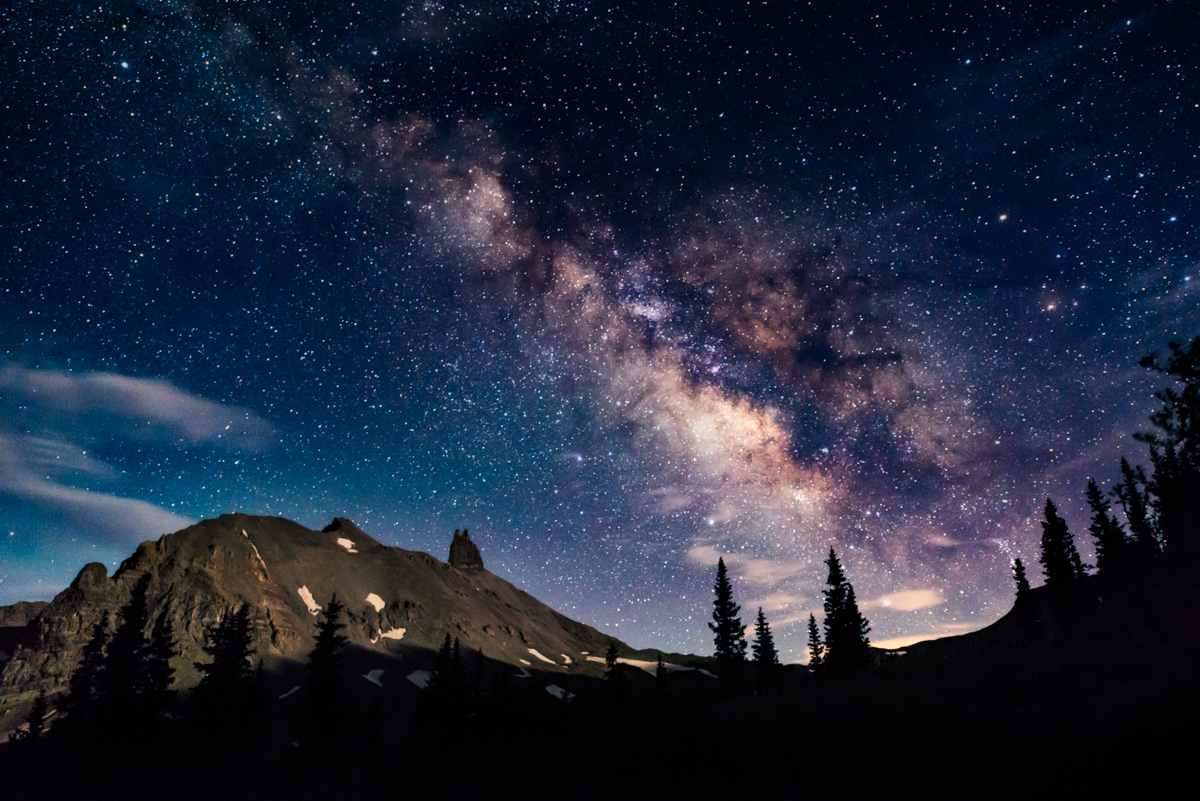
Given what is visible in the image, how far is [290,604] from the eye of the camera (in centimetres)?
10069

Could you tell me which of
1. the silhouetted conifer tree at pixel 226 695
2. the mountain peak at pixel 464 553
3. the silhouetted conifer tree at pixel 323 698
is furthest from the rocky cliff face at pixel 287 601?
the silhouetted conifer tree at pixel 323 698

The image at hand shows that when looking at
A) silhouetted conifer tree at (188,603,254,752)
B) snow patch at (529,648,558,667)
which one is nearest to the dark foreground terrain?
silhouetted conifer tree at (188,603,254,752)

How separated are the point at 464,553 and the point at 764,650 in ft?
466

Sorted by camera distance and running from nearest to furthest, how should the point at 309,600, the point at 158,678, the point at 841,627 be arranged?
the point at 158,678
the point at 841,627
the point at 309,600

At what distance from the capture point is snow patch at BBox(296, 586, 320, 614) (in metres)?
104

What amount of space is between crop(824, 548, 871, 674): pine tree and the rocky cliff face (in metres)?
67.5

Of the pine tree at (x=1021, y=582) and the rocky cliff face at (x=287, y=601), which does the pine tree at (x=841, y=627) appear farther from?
the rocky cliff face at (x=287, y=601)

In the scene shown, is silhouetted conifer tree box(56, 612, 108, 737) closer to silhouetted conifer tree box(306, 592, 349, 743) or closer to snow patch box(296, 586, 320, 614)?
silhouetted conifer tree box(306, 592, 349, 743)

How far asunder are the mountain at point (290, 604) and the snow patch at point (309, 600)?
0.33 m

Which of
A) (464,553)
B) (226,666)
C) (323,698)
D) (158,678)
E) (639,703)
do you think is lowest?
(639,703)

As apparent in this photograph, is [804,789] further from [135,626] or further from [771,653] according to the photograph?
[771,653]

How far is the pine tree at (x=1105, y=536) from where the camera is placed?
51294 millimetres

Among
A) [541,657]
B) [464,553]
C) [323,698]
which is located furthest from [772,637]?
[464,553]

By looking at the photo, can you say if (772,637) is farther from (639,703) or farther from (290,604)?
(290,604)
